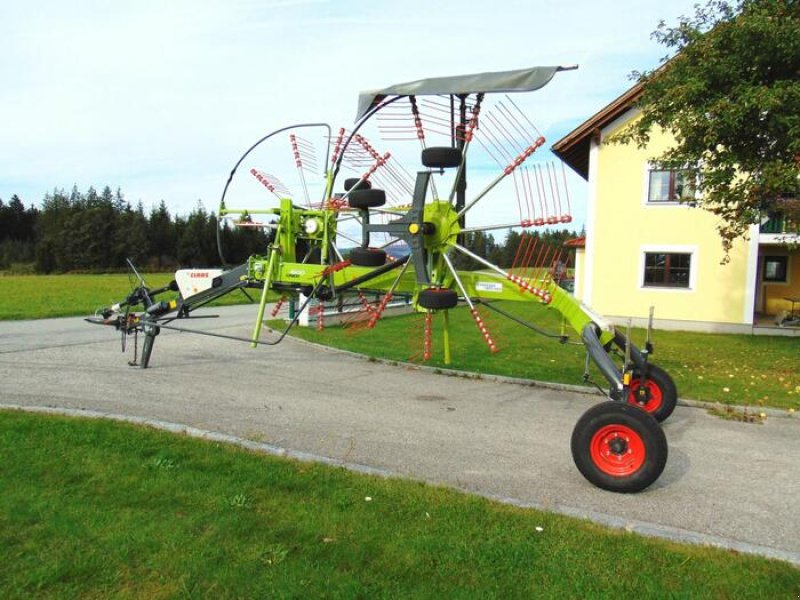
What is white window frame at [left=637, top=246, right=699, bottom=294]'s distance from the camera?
20344 mm

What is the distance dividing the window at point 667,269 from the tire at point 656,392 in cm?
1511

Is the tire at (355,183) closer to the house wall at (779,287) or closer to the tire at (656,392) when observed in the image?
the tire at (656,392)

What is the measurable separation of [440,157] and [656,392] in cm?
382

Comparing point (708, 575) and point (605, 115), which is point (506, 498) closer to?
point (708, 575)

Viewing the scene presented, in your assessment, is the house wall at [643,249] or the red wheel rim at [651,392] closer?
the red wheel rim at [651,392]

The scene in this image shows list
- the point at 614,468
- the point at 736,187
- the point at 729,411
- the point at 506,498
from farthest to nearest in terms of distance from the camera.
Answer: the point at 736,187
the point at 729,411
the point at 614,468
the point at 506,498

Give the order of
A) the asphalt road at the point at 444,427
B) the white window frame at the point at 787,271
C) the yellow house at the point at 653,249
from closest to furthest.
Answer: the asphalt road at the point at 444,427 < the yellow house at the point at 653,249 < the white window frame at the point at 787,271

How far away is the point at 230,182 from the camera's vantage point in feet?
27.2

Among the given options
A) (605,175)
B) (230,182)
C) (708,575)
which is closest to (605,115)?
(605,175)

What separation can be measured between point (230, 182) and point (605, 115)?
1616cm

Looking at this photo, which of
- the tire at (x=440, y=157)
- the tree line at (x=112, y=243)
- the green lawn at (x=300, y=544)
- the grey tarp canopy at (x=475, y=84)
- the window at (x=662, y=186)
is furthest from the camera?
the tree line at (x=112, y=243)

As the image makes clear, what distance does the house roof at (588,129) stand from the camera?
20172 mm

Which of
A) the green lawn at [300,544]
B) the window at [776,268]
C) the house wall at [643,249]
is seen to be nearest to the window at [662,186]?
the house wall at [643,249]

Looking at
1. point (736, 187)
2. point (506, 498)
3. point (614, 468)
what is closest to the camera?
point (506, 498)
